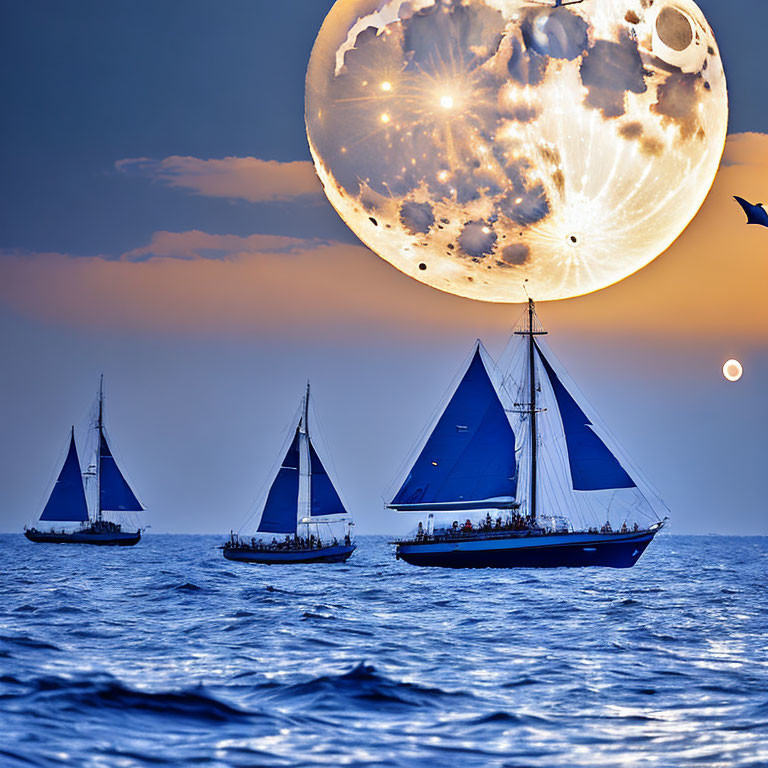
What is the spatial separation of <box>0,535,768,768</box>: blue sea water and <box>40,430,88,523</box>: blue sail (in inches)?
3792

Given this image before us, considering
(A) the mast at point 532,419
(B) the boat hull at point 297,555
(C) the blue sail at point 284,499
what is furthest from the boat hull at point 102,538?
(A) the mast at point 532,419

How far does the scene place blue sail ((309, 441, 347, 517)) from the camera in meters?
87.6

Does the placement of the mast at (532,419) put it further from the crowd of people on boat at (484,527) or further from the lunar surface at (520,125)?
the lunar surface at (520,125)

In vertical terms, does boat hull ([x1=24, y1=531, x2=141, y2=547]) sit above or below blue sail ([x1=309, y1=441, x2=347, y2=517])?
below

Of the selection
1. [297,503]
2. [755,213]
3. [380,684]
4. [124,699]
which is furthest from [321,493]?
[755,213]

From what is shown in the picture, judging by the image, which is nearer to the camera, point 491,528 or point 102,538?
point 491,528

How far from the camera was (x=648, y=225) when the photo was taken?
11547 millimetres

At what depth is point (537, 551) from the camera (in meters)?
74.2

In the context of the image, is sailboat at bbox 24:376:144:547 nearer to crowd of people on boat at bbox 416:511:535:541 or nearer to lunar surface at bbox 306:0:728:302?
crowd of people on boat at bbox 416:511:535:541

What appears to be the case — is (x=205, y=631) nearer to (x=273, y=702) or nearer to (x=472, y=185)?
(x=273, y=702)

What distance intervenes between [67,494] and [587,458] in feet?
274

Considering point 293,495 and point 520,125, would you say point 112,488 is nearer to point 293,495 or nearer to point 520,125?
point 293,495

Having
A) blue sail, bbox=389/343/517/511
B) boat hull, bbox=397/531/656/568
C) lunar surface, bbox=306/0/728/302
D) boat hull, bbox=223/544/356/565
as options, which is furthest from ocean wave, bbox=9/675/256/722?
boat hull, bbox=223/544/356/565

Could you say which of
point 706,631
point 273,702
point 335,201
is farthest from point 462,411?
point 335,201
